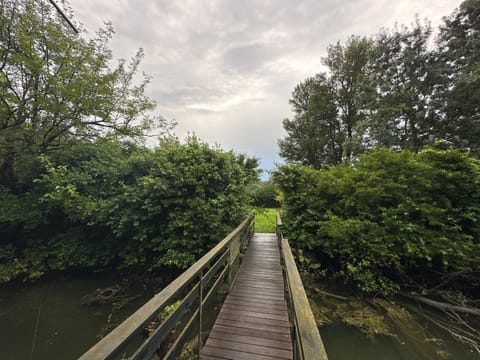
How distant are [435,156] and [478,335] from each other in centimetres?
376

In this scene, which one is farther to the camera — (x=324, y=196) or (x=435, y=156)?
(x=324, y=196)

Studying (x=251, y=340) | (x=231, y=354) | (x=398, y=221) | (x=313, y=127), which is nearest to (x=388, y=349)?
(x=398, y=221)

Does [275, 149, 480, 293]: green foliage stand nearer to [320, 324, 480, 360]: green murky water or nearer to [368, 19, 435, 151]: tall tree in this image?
[320, 324, 480, 360]: green murky water

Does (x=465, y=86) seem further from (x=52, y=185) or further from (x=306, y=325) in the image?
(x=52, y=185)

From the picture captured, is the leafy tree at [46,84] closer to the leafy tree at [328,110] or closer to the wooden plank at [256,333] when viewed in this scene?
the wooden plank at [256,333]

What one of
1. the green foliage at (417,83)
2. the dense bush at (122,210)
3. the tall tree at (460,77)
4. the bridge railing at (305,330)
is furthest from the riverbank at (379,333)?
the tall tree at (460,77)

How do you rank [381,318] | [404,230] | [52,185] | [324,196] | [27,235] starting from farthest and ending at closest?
[27,235]
[324,196]
[52,185]
[404,230]
[381,318]

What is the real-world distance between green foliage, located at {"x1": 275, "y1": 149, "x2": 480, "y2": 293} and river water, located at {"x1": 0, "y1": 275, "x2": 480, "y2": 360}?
1240 millimetres

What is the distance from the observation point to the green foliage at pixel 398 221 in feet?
13.5

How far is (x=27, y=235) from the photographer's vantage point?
6.35m

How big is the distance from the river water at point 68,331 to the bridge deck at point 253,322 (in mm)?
1782

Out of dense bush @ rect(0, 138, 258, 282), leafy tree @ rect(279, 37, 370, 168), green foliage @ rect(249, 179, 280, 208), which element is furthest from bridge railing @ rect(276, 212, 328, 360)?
leafy tree @ rect(279, 37, 370, 168)

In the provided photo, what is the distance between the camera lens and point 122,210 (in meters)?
5.21

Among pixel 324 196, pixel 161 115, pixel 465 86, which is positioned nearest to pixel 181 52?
pixel 161 115
